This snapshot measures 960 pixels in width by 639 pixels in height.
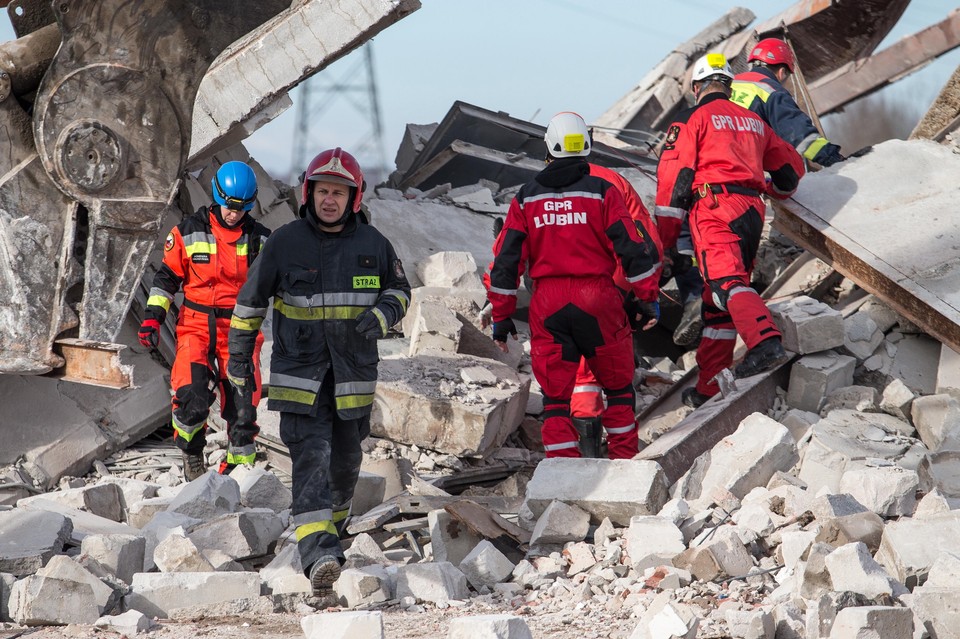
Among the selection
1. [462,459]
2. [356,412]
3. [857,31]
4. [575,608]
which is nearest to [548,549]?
[575,608]

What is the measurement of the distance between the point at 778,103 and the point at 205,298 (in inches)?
156

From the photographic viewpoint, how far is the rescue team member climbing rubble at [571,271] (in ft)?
18.6

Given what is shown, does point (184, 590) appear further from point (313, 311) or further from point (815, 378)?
point (815, 378)

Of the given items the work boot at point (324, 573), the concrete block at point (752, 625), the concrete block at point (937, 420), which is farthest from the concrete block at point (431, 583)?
the concrete block at point (937, 420)

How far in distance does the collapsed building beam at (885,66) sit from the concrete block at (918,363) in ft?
15.6

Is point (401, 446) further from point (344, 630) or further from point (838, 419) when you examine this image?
point (344, 630)

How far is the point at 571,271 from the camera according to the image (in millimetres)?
5668

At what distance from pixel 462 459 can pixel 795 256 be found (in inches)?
152

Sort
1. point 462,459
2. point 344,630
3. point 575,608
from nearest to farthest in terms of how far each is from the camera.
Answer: point 344,630 → point 575,608 → point 462,459

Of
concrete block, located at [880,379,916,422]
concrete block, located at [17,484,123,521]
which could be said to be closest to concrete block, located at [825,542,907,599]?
concrete block, located at [880,379,916,422]

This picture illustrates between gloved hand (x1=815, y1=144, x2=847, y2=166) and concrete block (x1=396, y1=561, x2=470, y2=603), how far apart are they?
4183 mm

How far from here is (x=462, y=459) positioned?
678 cm

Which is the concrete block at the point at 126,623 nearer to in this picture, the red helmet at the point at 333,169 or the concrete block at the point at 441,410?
the red helmet at the point at 333,169

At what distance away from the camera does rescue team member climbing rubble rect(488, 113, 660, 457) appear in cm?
566
